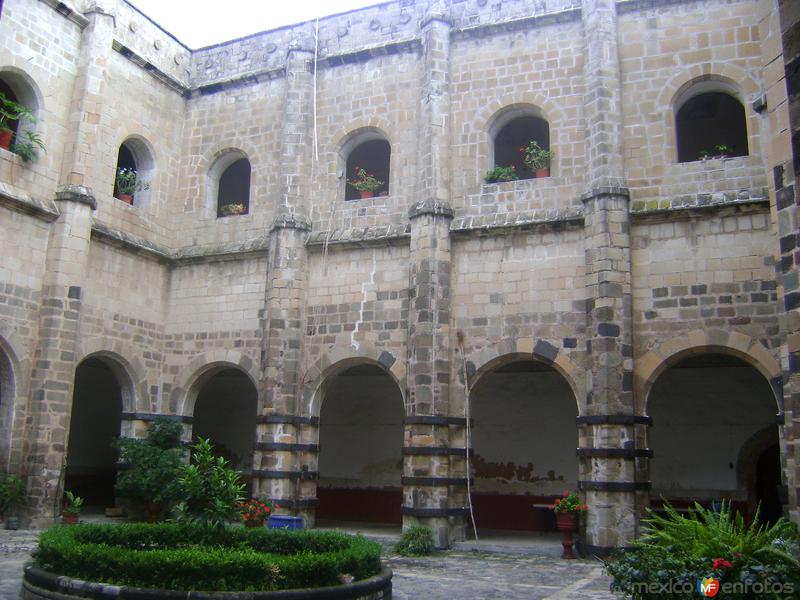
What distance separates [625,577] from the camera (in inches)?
246

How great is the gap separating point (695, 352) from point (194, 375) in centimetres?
882

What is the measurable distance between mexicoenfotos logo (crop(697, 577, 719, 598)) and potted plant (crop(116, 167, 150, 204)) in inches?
480

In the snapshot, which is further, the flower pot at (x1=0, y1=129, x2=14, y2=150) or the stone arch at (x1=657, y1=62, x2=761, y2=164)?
the flower pot at (x1=0, y1=129, x2=14, y2=150)

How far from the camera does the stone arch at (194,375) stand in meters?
14.7

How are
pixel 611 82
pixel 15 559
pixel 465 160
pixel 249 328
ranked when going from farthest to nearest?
pixel 249 328 < pixel 465 160 < pixel 611 82 < pixel 15 559

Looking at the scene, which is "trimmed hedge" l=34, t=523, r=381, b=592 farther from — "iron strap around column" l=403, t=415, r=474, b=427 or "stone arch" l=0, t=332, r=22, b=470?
"stone arch" l=0, t=332, r=22, b=470

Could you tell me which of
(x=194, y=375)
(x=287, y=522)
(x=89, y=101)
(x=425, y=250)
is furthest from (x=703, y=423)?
(x=89, y=101)

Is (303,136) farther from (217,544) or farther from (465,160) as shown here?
(217,544)

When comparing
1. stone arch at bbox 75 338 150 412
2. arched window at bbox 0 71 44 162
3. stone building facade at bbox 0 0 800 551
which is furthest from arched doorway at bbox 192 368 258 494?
arched window at bbox 0 71 44 162

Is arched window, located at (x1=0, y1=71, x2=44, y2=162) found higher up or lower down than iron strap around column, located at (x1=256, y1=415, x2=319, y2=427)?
higher up

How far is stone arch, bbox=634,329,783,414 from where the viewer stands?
36.7 ft

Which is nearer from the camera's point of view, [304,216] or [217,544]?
[217,544]

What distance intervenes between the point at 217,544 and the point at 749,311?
7892mm

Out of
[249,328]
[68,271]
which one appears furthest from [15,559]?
[249,328]
